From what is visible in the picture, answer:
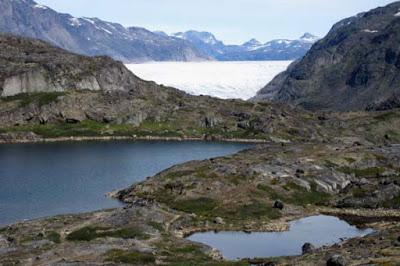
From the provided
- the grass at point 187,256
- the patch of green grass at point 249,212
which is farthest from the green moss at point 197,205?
the grass at point 187,256

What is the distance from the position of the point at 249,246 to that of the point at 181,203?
30.6 m

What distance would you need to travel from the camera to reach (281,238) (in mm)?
101688

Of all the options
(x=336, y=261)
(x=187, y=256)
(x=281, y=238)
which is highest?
(x=336, y=261)

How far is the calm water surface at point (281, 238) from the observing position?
91.9 m

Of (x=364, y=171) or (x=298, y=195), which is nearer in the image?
(x=298, y=195)

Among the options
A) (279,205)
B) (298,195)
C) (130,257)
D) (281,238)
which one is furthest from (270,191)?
(130,257)

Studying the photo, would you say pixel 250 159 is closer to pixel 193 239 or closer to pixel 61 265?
pixel 193 239

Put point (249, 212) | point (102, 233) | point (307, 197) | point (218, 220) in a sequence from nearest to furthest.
→ point (102, 233) < point (218, 220) < point (249, 212) < point (307, 197)

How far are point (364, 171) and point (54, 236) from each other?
79.7 meters

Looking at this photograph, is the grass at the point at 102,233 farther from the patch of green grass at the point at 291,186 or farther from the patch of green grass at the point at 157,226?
the patch of green grass at the point at 291,186

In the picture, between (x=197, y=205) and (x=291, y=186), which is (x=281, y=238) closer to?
(x=197, y=205)

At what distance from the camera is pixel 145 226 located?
101000 mm

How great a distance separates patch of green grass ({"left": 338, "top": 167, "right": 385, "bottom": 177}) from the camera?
14712 centimetres

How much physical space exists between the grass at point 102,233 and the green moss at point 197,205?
21.8 metres
